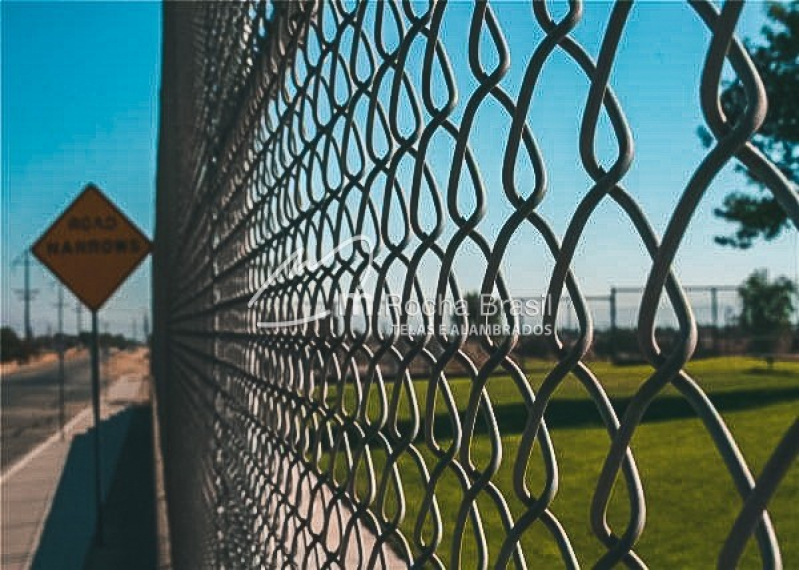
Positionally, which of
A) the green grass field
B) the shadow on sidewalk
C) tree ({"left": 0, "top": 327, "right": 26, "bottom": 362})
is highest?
tree ({"left": 0, "top": 327, "right": 26, "bottom": 362})

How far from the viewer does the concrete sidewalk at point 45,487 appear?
27.1 ft

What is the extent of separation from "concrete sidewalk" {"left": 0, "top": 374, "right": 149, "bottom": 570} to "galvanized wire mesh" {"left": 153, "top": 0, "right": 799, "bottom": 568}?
475cm

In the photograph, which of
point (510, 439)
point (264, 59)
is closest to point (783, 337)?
point (510, 439)

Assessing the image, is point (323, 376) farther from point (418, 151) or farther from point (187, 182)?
point (187, 182)

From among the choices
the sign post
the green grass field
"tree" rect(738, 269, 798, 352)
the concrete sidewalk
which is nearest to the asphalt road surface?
the concrete sidewalk

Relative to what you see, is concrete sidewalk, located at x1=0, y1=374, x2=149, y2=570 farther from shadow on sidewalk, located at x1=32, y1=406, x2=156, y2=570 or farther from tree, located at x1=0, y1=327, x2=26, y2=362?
tree, located at x1=0, y1=327, x2=26, y2=362

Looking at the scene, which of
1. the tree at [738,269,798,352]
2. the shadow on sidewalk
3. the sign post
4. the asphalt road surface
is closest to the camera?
the shadow on sidewalk

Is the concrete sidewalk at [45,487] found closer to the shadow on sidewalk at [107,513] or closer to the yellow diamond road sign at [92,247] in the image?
the shadow on sidewalk at [107,513]

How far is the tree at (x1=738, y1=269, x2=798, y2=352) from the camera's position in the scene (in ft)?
89.1

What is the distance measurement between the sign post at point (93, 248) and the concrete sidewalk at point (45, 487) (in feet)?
4.47

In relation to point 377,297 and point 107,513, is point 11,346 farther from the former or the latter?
point 377,297

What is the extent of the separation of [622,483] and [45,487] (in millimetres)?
7714

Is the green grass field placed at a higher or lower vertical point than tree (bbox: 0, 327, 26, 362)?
lower

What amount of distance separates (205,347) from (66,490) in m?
8.08
